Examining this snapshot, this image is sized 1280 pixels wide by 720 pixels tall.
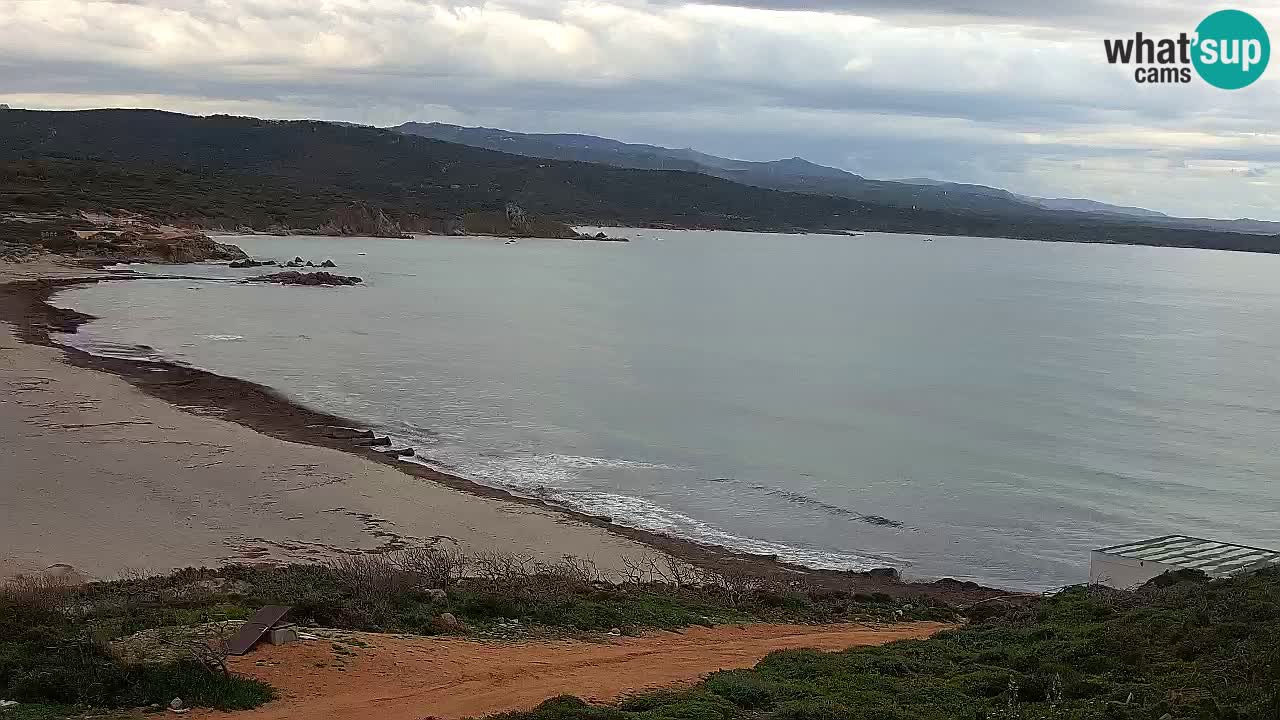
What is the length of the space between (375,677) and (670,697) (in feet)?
8.17

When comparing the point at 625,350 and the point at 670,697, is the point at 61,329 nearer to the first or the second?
the point at 625,350

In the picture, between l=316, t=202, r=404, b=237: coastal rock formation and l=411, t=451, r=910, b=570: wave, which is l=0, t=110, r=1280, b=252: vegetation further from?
l=411, t=451, r=910, b=570: wave

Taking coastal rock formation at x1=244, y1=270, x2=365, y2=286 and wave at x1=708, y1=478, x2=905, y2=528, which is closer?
wave at x1=708, y1=478, x2=905, y2=528

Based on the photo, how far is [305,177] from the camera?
15400 centimetres

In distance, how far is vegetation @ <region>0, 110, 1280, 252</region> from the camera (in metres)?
106

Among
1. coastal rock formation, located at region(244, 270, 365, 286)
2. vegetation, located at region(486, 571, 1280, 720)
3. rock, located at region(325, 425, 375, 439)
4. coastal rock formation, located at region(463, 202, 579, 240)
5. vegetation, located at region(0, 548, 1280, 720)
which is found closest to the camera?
vegetation, located at region(486, 571, 1280, 720)

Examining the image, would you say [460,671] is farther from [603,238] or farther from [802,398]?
[603,238]

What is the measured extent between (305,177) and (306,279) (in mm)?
89036

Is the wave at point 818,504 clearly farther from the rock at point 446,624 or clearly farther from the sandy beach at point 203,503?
the rock at point 446,624

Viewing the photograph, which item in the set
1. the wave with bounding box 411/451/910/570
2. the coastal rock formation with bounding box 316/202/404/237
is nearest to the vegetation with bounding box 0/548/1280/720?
the wave with bounding box 411/451/910/570

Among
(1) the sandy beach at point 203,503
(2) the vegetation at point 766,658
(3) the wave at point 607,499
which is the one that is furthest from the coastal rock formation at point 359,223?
(2) the vegetation at point 766,658

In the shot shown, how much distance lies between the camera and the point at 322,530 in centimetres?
1812

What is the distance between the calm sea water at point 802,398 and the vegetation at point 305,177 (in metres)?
35.5

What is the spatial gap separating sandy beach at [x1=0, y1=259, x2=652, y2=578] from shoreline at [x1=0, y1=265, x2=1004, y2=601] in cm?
58
